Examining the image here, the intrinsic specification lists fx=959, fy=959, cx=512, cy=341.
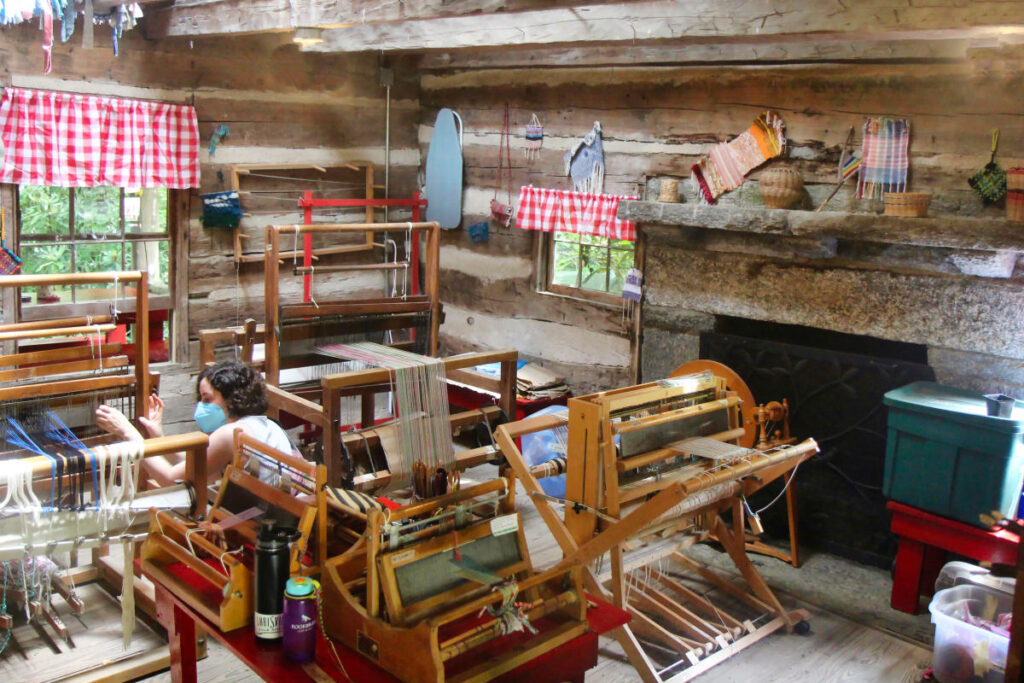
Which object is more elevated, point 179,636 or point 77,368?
point 77,368

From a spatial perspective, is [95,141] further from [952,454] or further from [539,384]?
[952,454]

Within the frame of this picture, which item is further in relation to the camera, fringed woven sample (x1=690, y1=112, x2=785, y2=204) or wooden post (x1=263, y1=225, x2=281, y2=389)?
fringed woven sample (x1=690, y1=112, x2=785, y2=204)

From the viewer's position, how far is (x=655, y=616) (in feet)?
13.5

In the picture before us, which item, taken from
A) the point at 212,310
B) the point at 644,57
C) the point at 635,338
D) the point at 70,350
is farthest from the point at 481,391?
the point at 70,350

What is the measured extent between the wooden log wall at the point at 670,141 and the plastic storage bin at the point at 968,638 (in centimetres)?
112

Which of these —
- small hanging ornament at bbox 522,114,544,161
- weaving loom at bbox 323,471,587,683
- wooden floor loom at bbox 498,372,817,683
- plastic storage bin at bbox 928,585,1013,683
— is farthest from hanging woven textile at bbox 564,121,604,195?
weaving loom at bbox 323,471,587,683

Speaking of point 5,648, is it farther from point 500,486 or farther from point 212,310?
point 212,310

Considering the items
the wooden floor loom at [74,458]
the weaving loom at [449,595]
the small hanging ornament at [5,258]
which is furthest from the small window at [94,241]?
the weaving loom at [449,595]

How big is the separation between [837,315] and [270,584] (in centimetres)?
323

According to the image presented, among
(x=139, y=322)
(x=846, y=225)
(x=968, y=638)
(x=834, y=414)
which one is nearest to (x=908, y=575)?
(x=968, y=638)

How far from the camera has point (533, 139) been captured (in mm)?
6094

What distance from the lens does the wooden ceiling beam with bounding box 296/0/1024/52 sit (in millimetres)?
3303

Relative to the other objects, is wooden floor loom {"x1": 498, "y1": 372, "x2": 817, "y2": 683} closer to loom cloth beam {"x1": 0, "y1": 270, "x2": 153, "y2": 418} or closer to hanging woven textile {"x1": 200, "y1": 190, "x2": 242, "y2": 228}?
loom cloth beam {"x1": 0, "y1": 270, "x2": 153, "y2": 418}

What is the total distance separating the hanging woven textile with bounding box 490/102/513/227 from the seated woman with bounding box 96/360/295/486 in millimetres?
2871
